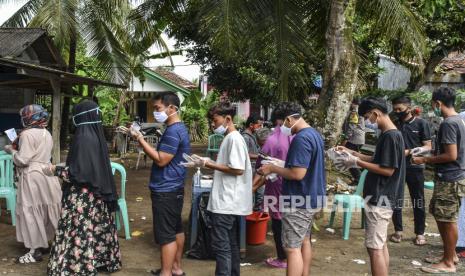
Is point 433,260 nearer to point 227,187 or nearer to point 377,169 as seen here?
point 377,169

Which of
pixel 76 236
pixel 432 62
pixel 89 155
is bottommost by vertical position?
pixel 76 236

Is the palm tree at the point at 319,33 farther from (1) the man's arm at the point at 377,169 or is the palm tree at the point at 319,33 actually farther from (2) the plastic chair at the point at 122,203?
(1) the man's arm at the point at 377,169

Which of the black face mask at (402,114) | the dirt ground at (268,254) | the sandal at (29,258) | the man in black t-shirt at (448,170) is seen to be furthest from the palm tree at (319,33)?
the sandal at (29,258)

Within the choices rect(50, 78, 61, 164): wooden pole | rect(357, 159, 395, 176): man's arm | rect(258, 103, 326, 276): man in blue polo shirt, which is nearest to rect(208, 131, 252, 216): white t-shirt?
rect(258, 103, 326, 276): man in blue polo shirt

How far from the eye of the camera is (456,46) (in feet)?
40.4

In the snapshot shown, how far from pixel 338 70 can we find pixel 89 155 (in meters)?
3.91

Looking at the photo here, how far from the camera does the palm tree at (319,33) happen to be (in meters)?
6.96

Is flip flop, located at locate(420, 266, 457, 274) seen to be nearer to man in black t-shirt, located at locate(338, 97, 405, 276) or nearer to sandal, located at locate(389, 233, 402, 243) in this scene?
sandal, located at locate(389, 233, 402, 243)

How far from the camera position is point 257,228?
19.4 feet

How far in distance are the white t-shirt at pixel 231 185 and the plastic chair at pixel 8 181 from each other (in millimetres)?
3467

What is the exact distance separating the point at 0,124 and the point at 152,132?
4537mm

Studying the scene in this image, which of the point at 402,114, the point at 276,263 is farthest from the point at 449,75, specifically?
the point at 276,263

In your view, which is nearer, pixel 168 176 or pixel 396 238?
pixel 168 176

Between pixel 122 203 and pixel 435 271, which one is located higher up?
pixel 122 203
